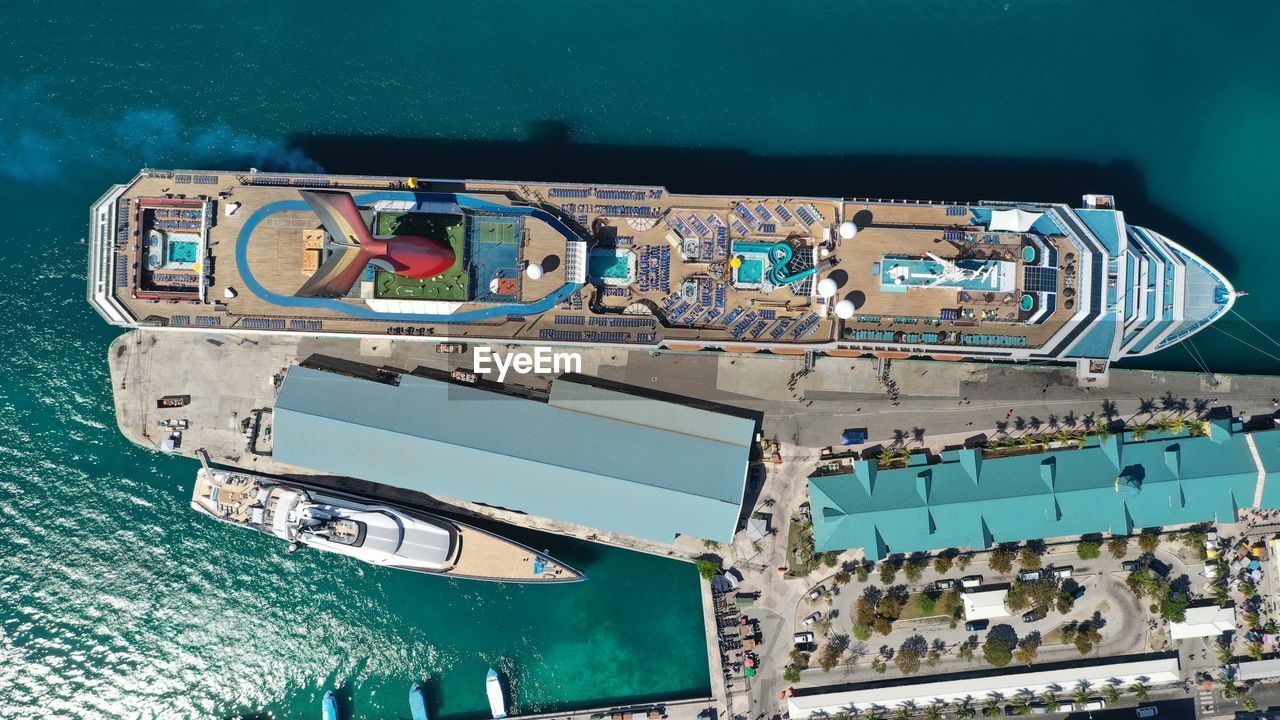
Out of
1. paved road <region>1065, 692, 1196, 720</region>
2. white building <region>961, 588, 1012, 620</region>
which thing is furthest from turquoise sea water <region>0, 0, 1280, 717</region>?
paved road <region>1065, 692, 1196, 720</region>

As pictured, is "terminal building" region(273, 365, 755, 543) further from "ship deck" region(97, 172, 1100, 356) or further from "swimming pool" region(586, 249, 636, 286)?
"swimming pool" region(586, 249, 636, 286)

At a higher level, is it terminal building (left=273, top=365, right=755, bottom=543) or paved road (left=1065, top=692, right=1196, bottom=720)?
terminal building (left=273, top=365, right=755, bottom=543)

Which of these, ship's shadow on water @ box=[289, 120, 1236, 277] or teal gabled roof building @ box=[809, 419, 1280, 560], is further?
ship's shadow on water @ box=[289, 120, 1236, 277]

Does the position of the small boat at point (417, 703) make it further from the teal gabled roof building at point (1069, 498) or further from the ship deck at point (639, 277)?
the teal gabled roof building at point (1069, 498)

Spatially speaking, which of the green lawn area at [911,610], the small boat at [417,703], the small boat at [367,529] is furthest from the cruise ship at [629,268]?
the small boat at [417,703]

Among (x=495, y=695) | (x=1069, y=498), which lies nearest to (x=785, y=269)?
(x=1069, y=498)
